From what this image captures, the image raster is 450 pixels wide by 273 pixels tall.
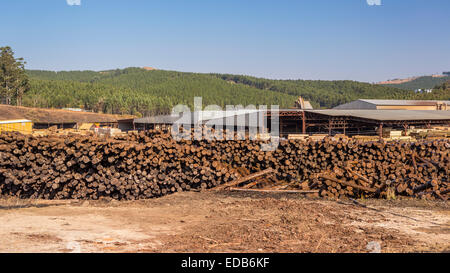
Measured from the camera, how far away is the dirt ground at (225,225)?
6.20m

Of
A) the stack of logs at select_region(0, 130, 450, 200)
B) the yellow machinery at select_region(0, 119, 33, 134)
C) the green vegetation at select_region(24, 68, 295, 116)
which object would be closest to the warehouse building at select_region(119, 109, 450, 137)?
the yellow machinery at select_region(0, 119, 33, 134)

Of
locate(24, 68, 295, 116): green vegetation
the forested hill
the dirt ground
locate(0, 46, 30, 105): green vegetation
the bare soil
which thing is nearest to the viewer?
the dirt ground

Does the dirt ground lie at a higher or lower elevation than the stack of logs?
lower

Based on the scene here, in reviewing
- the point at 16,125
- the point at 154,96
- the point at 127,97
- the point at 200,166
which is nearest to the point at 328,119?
the point at 200,166

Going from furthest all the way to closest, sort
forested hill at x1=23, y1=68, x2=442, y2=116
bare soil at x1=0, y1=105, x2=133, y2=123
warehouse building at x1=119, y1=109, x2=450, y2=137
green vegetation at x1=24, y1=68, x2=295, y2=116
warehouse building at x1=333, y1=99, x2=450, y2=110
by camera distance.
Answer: forested hill at x1=23, y1=68, x2=442, y2=116
green vegetation at x1=24, y1=68, x2=295, y2=116
bare soil at x1=0, y1=105, x2=133, y2=123
warehouse building at x1=333, y1=99, x2=450, y2=110
warehouse building at x1=119, y1=109, x2=450, y2=137

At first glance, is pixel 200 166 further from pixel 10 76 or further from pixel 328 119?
pixel 10 76

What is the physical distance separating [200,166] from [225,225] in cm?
423

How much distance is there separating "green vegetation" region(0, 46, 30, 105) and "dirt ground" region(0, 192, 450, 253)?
82.9 m

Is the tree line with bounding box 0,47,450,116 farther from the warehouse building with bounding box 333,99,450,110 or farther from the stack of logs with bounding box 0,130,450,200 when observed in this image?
the stack of logs with bounding box 0,130,450,200

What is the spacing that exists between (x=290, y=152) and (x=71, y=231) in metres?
7.42

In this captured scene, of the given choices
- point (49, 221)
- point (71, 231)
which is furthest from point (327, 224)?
point (49, 221)

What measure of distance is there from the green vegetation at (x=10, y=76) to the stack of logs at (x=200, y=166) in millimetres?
80969

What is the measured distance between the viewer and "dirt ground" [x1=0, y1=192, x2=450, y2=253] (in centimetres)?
620

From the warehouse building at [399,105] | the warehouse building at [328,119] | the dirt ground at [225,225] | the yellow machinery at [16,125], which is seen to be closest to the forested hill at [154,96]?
the warehouse building at [399,105]
